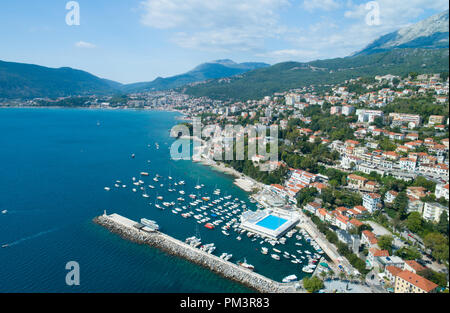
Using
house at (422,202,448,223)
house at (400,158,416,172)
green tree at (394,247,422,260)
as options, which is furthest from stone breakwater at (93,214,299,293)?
house at (400,158,416,172)

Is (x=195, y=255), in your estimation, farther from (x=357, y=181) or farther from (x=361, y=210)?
(x=357, y=181)

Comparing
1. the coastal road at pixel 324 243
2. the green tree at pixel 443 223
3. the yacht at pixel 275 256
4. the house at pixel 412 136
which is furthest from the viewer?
the house at pixel 412 136

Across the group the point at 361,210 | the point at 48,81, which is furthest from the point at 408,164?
the point at 48,81

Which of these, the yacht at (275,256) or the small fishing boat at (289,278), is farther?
the yacht at (275,256)

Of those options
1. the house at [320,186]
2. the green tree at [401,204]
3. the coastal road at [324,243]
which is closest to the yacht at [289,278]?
the coastal road at [324,243]

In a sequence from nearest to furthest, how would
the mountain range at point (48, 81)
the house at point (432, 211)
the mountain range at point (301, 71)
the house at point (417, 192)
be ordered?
the house at point (432, 211), the house at point (417, 192), the mountain range at point (301, 71), the mountain range at point (48, 81)

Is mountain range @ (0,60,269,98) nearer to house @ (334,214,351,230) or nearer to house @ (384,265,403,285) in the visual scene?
house @ (334,214,351,230)

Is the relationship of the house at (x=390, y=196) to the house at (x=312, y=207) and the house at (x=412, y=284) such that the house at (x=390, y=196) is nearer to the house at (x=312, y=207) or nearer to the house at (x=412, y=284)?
the house at (x=312, y=207)
